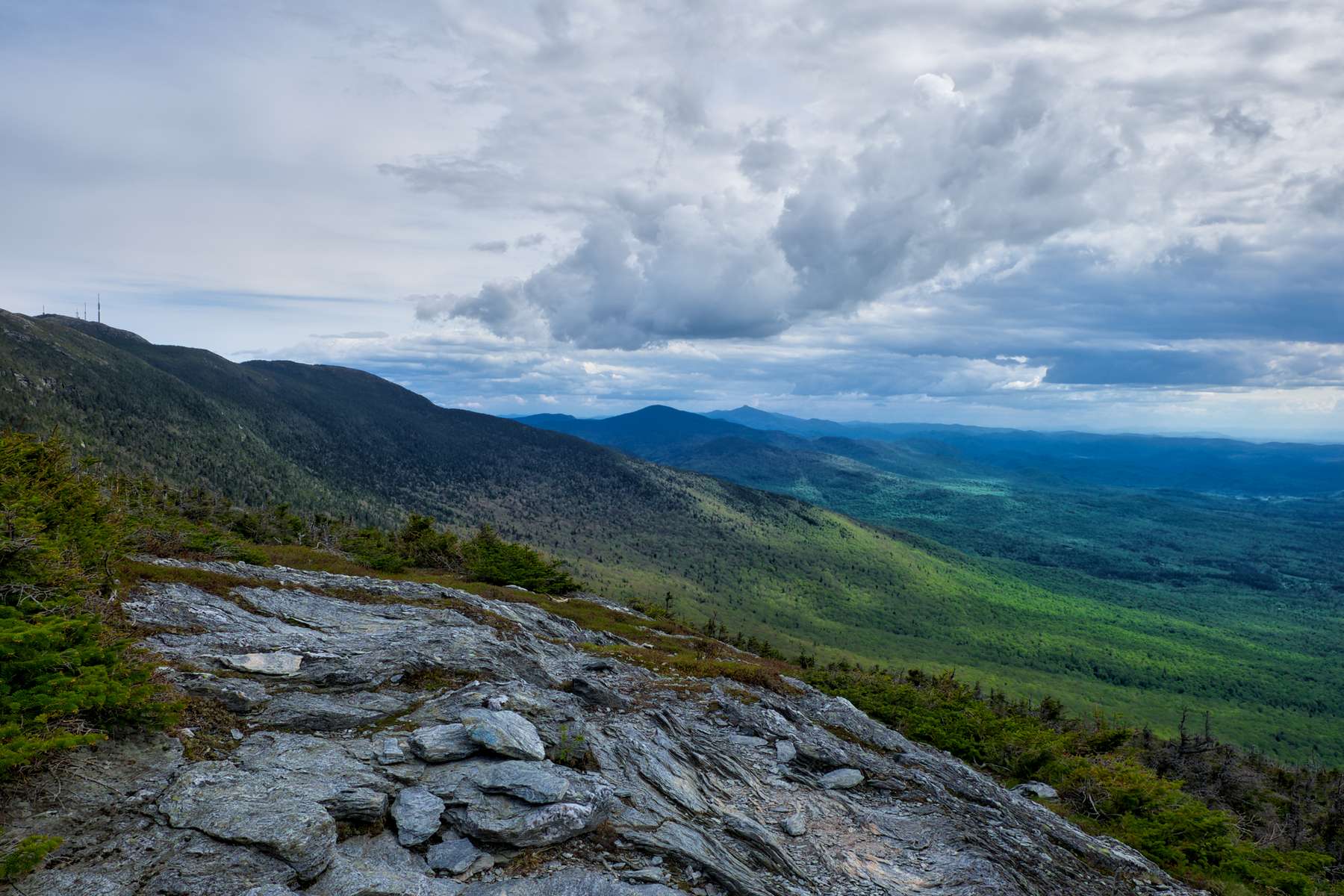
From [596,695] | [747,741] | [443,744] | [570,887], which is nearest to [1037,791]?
[747,741]

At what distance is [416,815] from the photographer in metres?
15.5

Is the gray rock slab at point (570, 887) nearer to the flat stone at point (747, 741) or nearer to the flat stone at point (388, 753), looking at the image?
the flat stone at point (388, 753)

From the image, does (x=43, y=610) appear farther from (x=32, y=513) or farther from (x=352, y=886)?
(x=352, y=886)

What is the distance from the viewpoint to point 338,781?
15.9 meters

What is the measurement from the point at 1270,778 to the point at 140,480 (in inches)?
6221

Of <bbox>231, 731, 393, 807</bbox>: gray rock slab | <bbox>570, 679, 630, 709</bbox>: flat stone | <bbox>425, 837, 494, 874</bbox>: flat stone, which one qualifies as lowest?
<bbox>570, 679, 630, 709</bbox>: flat stone

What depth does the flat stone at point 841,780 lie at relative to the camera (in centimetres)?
2522

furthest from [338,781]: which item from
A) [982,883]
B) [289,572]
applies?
[289,572]

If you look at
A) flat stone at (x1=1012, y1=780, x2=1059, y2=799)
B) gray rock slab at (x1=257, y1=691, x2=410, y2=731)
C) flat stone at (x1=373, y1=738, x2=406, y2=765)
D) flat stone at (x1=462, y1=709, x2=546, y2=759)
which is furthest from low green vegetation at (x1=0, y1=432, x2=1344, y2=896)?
flat stone at (x1=373, y1=738, x2=406, y2=765)

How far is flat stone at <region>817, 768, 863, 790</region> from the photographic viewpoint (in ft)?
82.7

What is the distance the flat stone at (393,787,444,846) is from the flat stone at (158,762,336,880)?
1.63 metres

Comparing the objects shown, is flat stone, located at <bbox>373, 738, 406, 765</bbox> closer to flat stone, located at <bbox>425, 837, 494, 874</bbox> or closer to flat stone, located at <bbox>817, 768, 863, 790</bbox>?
flat stone, located at <bbox>425, 837, 494, 874</bbox>

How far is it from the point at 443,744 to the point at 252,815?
5239mm

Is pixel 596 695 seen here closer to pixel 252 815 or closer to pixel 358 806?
pixel 358 806
